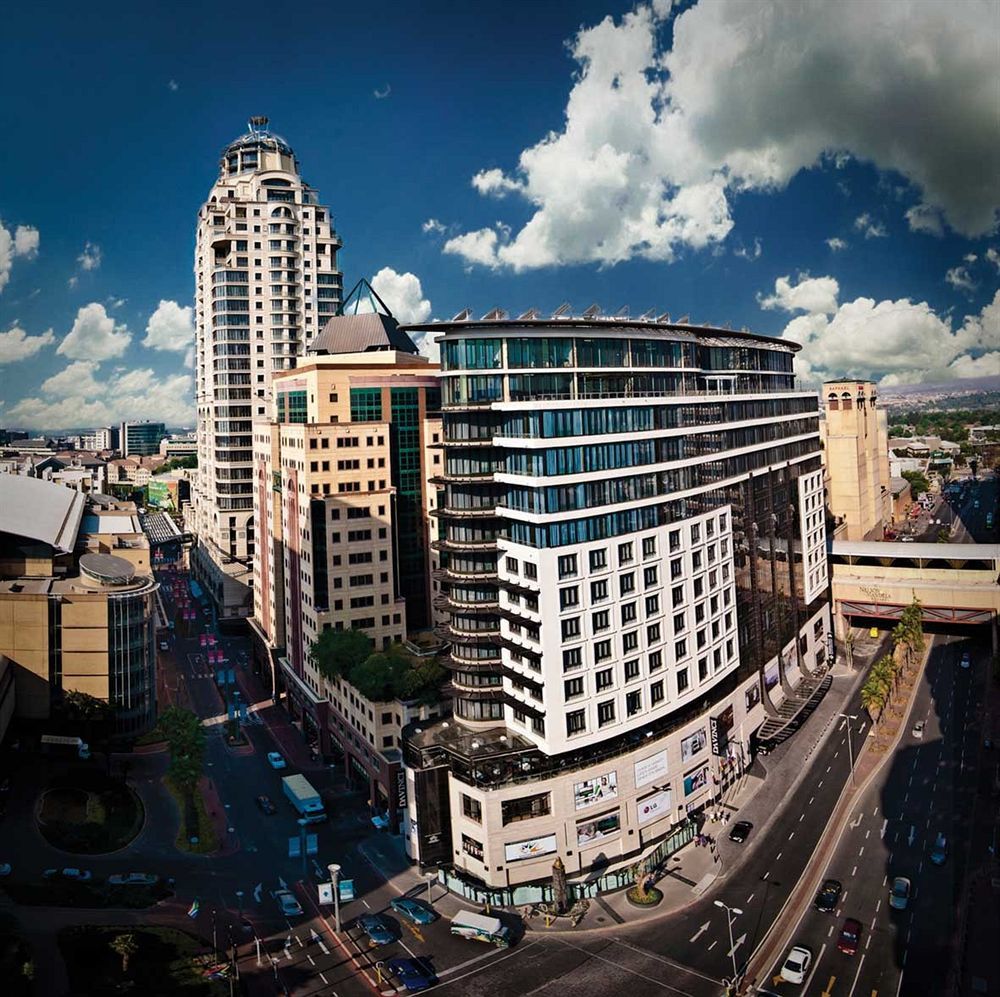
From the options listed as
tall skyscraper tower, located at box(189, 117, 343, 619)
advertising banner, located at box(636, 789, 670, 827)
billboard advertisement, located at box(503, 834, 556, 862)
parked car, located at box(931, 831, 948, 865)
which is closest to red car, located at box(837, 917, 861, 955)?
parked car, located at box(931, 831, 948, 865)

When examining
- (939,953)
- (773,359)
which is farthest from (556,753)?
(773,359)

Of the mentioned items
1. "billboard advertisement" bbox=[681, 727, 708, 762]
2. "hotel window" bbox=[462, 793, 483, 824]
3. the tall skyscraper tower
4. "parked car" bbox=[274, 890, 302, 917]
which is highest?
the tall skyscraper tower

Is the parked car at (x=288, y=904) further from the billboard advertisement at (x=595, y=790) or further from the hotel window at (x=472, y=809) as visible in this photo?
the billboard advertisement at (x=595, y=790)

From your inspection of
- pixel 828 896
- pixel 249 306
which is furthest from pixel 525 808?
pixel 249 306

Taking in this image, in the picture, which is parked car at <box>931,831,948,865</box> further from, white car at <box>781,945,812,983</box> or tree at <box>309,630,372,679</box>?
tree at <box>309,630,372,679</box>

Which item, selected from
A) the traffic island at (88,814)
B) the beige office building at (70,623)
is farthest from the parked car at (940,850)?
Answer: the beige office building at (70,623)
